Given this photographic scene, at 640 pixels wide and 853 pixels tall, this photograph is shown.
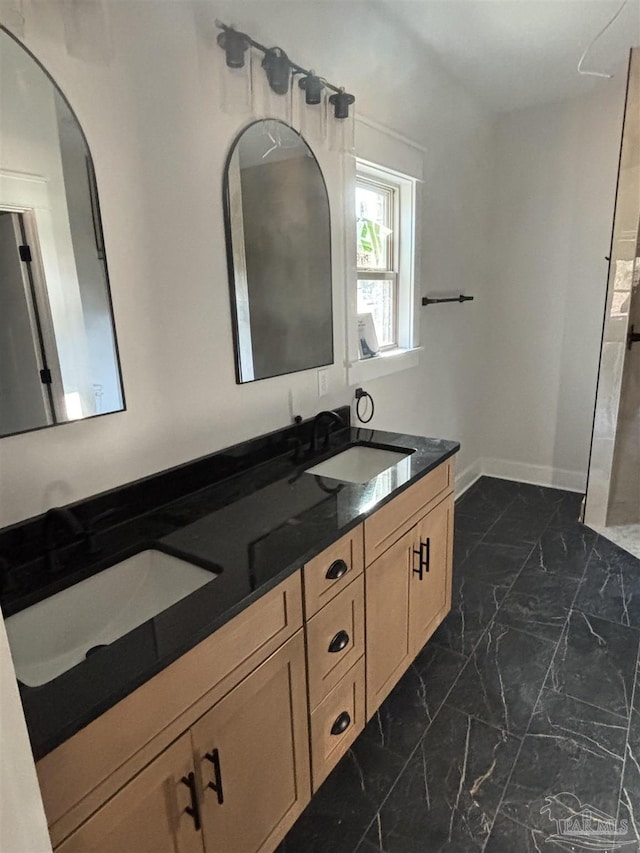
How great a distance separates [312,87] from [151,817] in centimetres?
212

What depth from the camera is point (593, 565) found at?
273 cm

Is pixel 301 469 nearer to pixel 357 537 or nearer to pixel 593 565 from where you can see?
pixel 357 537

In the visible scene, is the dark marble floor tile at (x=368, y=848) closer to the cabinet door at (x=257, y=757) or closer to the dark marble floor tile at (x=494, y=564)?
the cabinet door at (x=257, y=757)

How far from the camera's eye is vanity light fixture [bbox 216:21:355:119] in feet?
5.04

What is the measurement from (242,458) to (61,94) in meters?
1.09

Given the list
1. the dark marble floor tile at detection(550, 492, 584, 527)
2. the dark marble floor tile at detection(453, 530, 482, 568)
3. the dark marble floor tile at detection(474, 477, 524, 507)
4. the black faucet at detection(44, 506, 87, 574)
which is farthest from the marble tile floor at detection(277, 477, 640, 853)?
the black faucet at detection(44, 506, 87, 574)

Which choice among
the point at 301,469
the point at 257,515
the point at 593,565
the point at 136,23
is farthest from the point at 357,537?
the point at 593,565

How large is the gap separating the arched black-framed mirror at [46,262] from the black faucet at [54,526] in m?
0.21

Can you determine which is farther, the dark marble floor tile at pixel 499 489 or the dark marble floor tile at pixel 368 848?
the dark marble floor tile at pixel 499 489

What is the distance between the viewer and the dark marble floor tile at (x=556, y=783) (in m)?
1.47

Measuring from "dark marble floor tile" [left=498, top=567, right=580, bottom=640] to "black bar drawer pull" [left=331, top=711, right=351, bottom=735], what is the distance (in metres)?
1.05

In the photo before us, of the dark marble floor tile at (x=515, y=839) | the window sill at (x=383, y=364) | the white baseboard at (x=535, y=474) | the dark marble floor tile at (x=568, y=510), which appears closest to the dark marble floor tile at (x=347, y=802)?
the dark marble floor tile at (x=515, y=839)

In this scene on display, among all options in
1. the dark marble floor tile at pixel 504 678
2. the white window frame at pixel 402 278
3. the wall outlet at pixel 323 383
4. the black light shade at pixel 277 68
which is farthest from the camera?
the white window frame at pixel 402 278

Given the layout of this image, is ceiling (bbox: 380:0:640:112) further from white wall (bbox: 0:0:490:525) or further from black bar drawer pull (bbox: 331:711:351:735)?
black bar drawer pull (bbox: 331:711:351:735)
